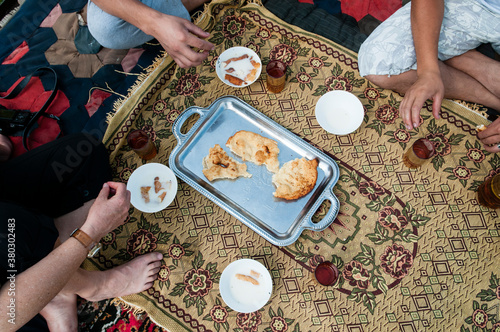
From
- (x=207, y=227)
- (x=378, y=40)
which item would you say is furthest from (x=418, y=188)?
(x=207, y=227)

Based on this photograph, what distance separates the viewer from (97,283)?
1.76 meters

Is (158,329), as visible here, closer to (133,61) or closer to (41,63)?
(133,61)

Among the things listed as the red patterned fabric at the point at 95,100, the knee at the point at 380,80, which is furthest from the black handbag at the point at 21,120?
the knee at the point at 380,80

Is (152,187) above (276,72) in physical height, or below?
below

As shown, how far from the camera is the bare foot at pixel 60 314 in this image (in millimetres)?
1794

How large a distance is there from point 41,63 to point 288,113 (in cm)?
203

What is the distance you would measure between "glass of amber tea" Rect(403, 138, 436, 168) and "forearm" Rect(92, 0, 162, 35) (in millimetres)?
1666

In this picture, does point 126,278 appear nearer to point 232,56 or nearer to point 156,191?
point 156,191

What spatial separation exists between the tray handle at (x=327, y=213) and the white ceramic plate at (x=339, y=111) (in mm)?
392

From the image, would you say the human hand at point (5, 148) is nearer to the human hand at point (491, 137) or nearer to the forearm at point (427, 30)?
the forearm at point (427, 30)

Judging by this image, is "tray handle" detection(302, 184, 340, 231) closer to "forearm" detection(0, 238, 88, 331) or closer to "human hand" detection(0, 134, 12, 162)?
"forearm" detection(0, 238, 88, 331)

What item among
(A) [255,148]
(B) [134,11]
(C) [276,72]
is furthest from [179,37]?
(A) [255,148]

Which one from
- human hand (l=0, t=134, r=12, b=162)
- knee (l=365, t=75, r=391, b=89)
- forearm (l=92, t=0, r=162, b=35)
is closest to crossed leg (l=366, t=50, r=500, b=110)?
knee (l=365, t=75, r=391, b=89)

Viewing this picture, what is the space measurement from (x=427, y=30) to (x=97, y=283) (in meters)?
2.29
